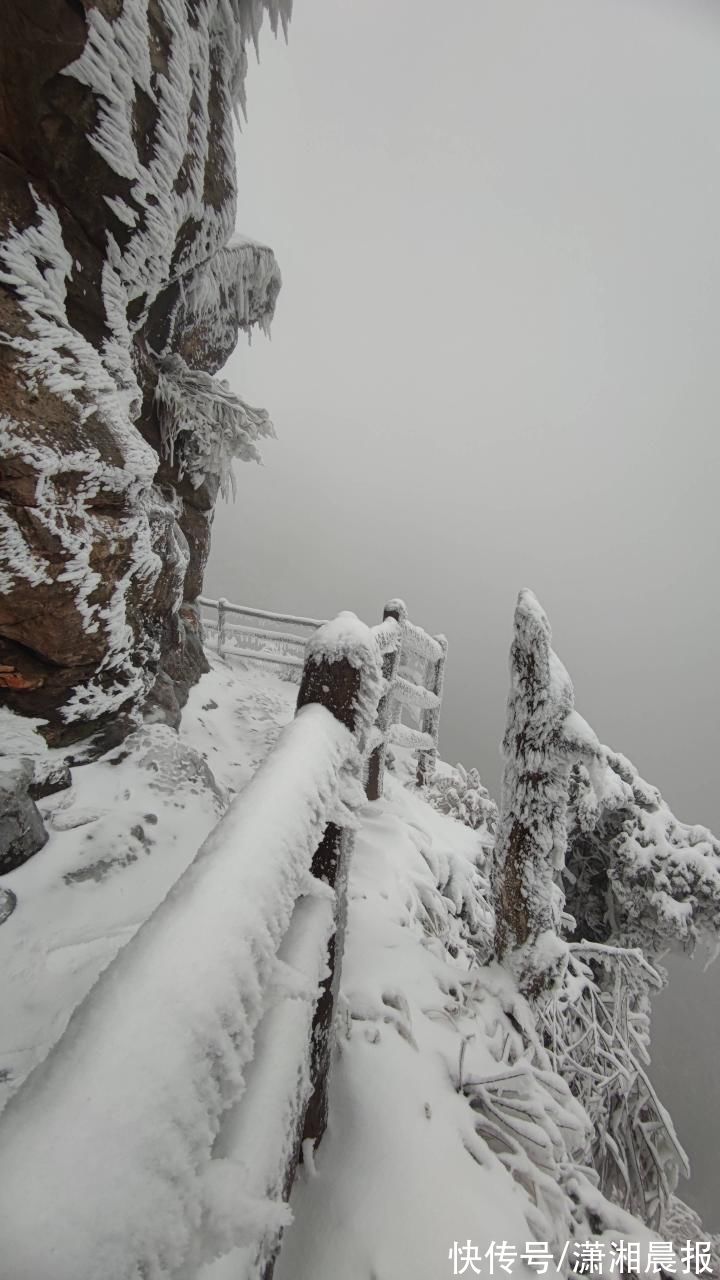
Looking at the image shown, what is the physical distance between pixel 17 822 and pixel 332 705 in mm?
2391

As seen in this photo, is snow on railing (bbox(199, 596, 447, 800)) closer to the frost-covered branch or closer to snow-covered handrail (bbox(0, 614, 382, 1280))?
the frost-covered branch

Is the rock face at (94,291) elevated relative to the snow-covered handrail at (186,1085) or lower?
elevated

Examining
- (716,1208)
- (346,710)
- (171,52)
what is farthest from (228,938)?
(716,1208)

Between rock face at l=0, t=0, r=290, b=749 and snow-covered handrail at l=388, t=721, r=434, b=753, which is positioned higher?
rock face at l=0, t=0, r=290, b=749

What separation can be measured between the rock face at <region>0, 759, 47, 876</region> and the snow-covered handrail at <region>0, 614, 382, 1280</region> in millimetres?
2316

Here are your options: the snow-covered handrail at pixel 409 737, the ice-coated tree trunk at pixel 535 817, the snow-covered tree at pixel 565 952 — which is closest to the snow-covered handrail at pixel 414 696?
the snow-covered handrail at pixel 409 737

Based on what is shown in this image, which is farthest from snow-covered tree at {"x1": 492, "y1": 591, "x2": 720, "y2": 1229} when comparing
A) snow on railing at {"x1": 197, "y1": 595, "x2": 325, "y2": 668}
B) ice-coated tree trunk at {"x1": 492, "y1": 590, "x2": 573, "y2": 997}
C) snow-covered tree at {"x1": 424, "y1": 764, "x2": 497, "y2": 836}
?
snow on railing at {"x1": 197, "y1": 595, "x2": 325, "y2": 668}

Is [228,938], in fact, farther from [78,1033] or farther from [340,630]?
[340,630]

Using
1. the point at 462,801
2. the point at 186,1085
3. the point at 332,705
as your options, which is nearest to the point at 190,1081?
the point at 186,1085

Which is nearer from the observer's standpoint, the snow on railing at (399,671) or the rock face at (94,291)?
the rock face at (94,291)

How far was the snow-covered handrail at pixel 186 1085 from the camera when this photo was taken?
1.32ft

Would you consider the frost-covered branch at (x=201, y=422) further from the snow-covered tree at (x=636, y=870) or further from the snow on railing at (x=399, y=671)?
the snow-covered tree at (x=636, y=870)

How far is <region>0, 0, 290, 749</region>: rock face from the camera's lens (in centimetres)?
275

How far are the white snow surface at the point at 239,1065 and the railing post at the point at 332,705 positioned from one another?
0.26 ft
